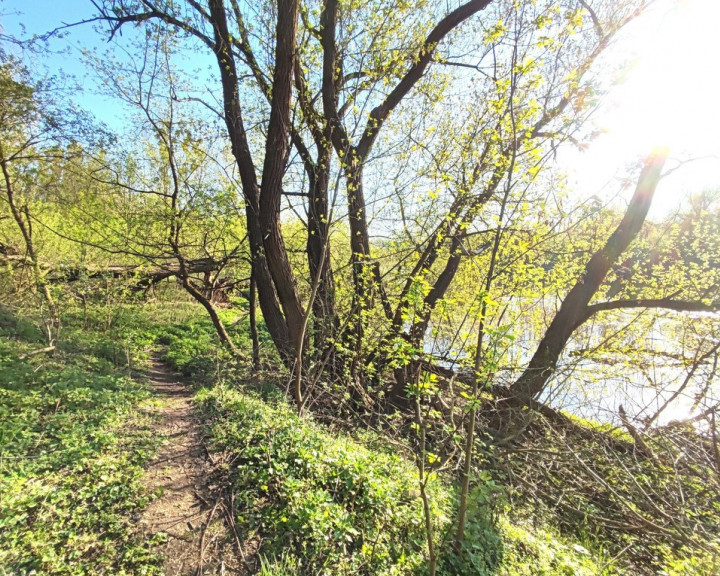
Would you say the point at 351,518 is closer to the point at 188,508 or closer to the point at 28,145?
the point at 188,508

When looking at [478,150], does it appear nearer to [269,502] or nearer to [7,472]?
[269,502]

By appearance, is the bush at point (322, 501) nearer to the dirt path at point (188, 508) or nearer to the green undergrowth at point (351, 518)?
the green undergrowth at point (351, 518)

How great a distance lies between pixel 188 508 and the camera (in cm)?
295

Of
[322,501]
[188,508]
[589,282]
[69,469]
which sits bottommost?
[188,508]

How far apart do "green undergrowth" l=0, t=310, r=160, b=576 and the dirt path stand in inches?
5.4

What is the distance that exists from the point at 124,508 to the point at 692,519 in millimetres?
5679

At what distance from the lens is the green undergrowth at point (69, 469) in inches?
88.7

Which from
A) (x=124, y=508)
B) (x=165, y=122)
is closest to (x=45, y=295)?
(x=165, y=122)

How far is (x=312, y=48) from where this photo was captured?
561cm

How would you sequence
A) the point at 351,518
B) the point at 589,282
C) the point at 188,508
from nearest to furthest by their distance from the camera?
the point at 351,518
the point at 188,508
the point at 589,282

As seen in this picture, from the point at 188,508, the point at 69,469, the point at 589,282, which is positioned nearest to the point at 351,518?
the point at 188,508

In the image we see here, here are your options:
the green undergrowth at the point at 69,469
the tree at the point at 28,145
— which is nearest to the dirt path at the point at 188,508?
the green undergrowth at the point at 69,469

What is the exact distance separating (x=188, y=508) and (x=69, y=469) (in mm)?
1073

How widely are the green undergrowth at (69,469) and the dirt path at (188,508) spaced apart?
14 centimetres
